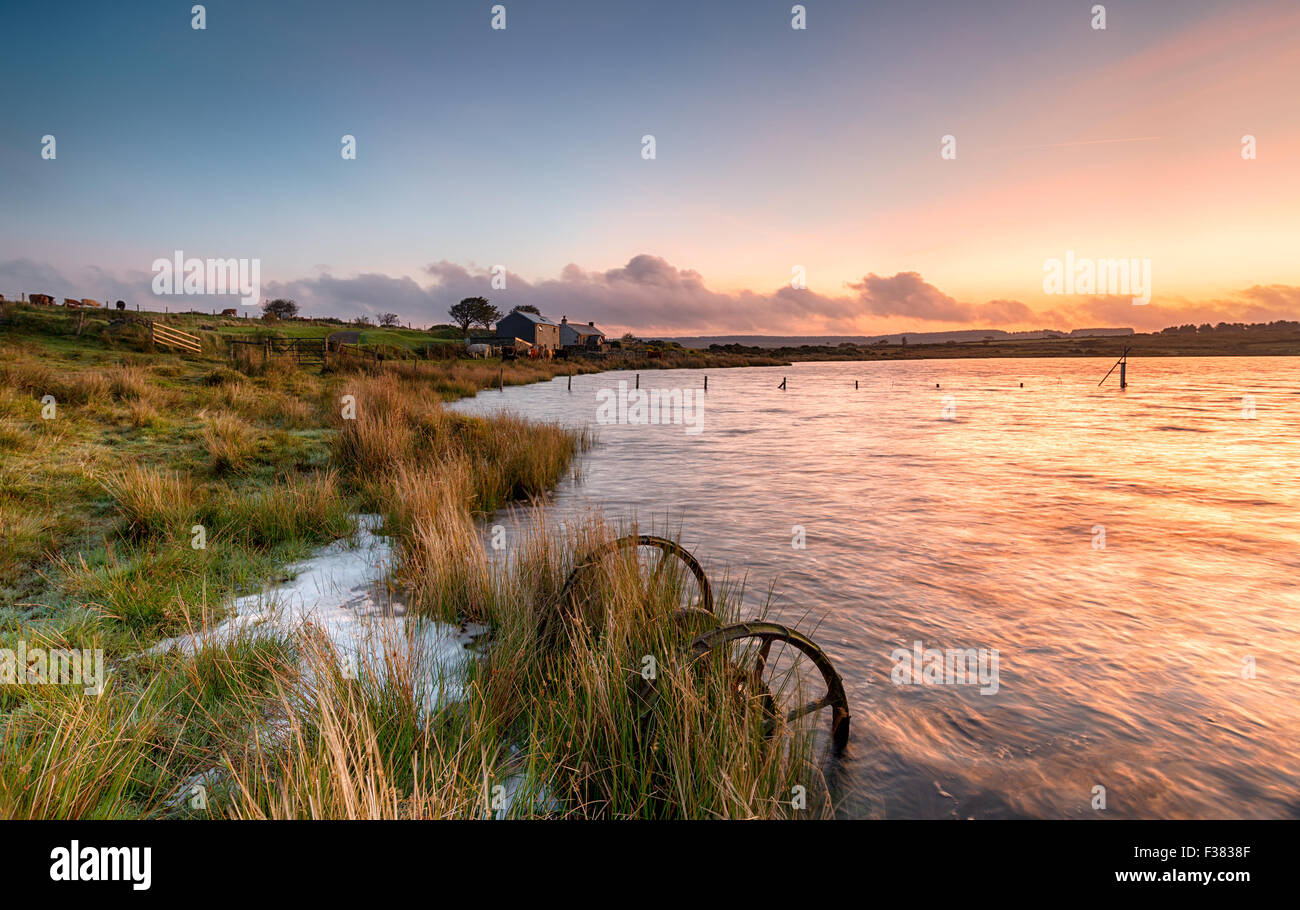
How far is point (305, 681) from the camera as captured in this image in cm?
351

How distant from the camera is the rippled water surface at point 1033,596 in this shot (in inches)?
160

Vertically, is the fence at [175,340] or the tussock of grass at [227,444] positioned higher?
the fence at [175,340]

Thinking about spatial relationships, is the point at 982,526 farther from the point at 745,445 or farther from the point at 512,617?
the point at 745,445

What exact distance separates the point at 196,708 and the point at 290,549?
380cm

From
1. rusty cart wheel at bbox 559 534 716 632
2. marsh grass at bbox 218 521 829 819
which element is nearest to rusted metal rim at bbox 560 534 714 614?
rusty cart wheel at bbox 559 534 716 632

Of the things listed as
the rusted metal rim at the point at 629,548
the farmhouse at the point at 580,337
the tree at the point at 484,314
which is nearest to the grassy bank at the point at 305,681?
the rusted metal rim at the point at 629,548

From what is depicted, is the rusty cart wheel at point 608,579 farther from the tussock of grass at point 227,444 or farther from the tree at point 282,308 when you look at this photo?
the tree at point 282,308

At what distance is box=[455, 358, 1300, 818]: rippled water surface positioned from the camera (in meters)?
4.07

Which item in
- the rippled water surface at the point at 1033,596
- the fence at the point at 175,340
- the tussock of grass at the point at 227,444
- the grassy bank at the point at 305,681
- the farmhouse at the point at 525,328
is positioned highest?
the farmhouse at the point at 525,328

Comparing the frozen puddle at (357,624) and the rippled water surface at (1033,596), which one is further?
the rippled water surface at (1033,596)

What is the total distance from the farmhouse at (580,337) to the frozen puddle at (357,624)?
96.5m

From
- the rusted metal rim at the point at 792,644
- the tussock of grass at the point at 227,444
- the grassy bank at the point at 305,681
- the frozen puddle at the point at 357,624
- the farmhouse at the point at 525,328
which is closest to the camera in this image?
the grassy bank at the point at 305,681

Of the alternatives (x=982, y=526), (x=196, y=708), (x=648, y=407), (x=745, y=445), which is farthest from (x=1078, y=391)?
(x=196, y=708)

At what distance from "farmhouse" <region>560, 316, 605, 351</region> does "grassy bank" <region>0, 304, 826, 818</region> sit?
310 ft
